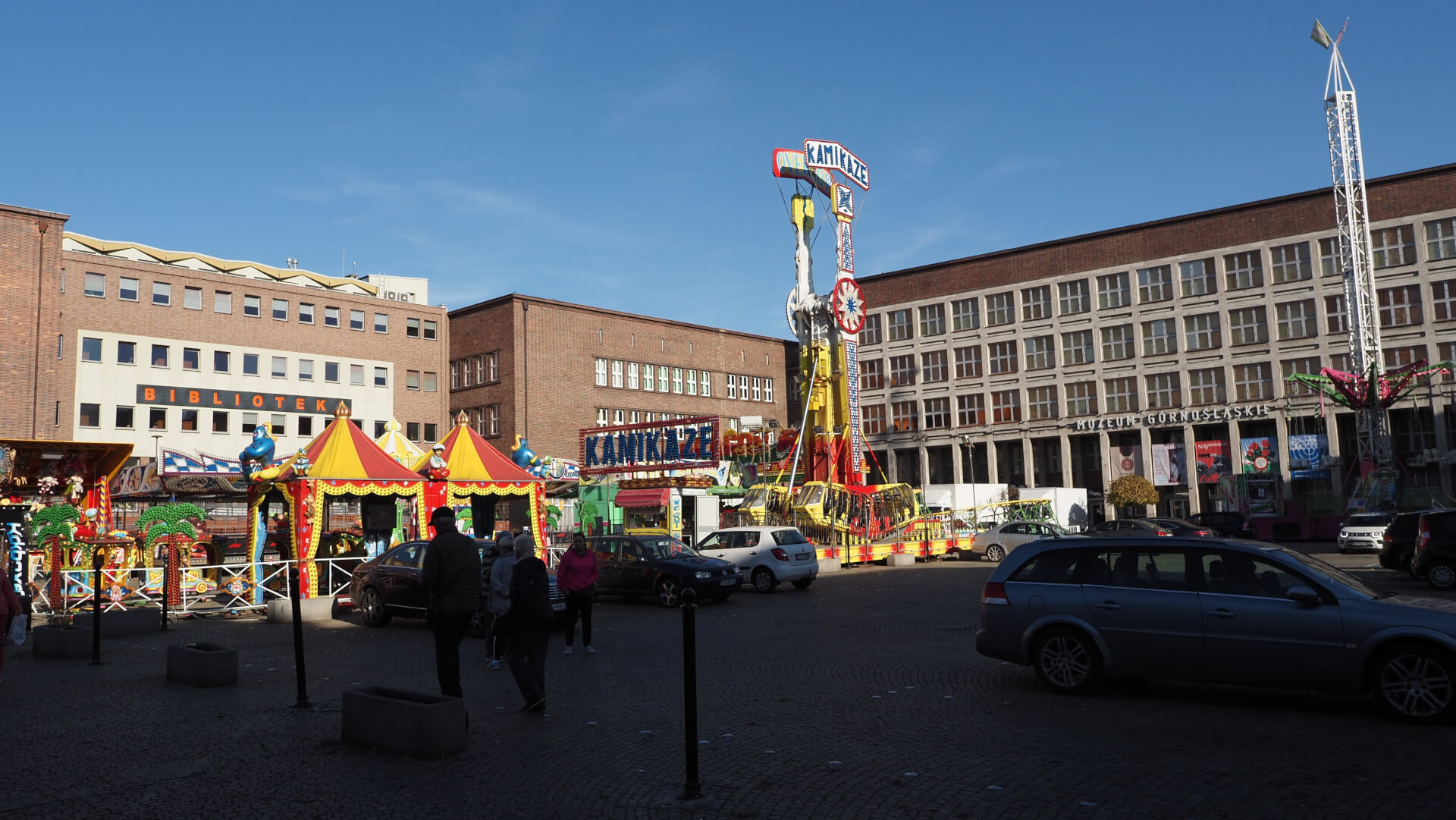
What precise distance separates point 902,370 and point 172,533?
192ft

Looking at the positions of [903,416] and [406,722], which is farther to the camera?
[903,416]

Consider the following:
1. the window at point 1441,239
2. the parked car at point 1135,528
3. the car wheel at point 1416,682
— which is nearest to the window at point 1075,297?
the window at point 1441,239

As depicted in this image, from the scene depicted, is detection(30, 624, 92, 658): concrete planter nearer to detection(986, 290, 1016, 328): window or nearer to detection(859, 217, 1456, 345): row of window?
detection(859, 217, 1456, 345): row of window

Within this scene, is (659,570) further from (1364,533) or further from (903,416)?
(903,416)

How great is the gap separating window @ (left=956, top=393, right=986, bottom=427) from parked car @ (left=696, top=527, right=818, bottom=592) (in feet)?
157

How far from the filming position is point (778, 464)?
43.7 metres

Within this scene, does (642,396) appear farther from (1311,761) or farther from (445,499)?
(1311,761)

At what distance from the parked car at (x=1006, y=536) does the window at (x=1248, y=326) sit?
31710 mm

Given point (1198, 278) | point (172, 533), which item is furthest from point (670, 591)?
point (1198, 278)

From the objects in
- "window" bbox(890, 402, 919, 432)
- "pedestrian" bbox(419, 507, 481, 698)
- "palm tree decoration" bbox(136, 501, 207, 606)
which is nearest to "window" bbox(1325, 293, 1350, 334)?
"window" bbox(890, 402, 919, 432)

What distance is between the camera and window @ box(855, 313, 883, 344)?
249ft

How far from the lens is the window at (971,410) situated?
230ft

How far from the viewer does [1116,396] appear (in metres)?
64.7

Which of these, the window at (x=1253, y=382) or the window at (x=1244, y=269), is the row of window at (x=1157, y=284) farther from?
the window at (x=1253, y=382)
